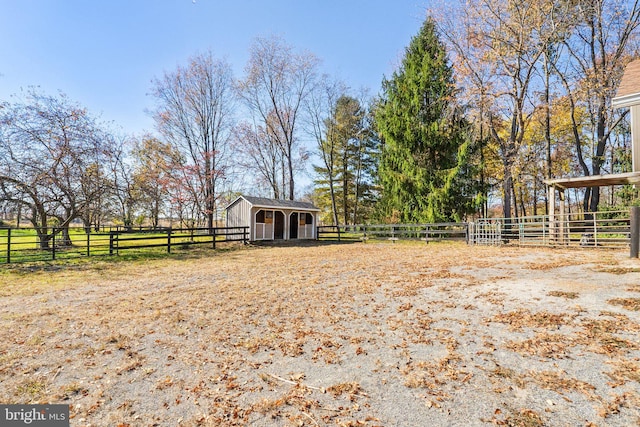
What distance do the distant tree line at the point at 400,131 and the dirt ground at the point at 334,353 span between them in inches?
254

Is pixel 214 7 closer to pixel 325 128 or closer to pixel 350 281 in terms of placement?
pixel 350 281

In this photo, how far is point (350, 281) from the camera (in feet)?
20.0

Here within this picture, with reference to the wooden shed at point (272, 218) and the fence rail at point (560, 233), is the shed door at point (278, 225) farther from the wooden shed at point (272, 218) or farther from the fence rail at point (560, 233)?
the fence rail at point (560, 233)

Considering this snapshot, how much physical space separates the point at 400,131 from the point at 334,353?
17.3 m

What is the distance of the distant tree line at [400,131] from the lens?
37.9 ft

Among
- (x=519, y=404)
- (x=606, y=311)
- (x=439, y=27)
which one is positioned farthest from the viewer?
(x=439, y=27)

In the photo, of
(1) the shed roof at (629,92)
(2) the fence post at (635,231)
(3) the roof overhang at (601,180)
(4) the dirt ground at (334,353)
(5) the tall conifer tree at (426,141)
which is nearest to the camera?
(4) the dirt ground at (334,353)

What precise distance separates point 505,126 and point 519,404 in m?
20.2

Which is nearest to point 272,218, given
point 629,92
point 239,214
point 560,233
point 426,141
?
point 239,214

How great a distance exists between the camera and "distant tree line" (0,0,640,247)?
1156 centimetres

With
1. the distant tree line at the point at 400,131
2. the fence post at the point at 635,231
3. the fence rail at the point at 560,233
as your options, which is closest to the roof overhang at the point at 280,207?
the distant tree line at the point at 400,131

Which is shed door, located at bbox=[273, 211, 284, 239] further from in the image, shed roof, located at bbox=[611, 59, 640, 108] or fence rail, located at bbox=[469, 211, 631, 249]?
shed roof, located at bbox=[611, 59, 640, 108]

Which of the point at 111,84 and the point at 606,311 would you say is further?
the point at 111,84

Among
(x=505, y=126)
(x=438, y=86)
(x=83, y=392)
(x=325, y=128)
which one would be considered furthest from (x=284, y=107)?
(x=83, y=392)
